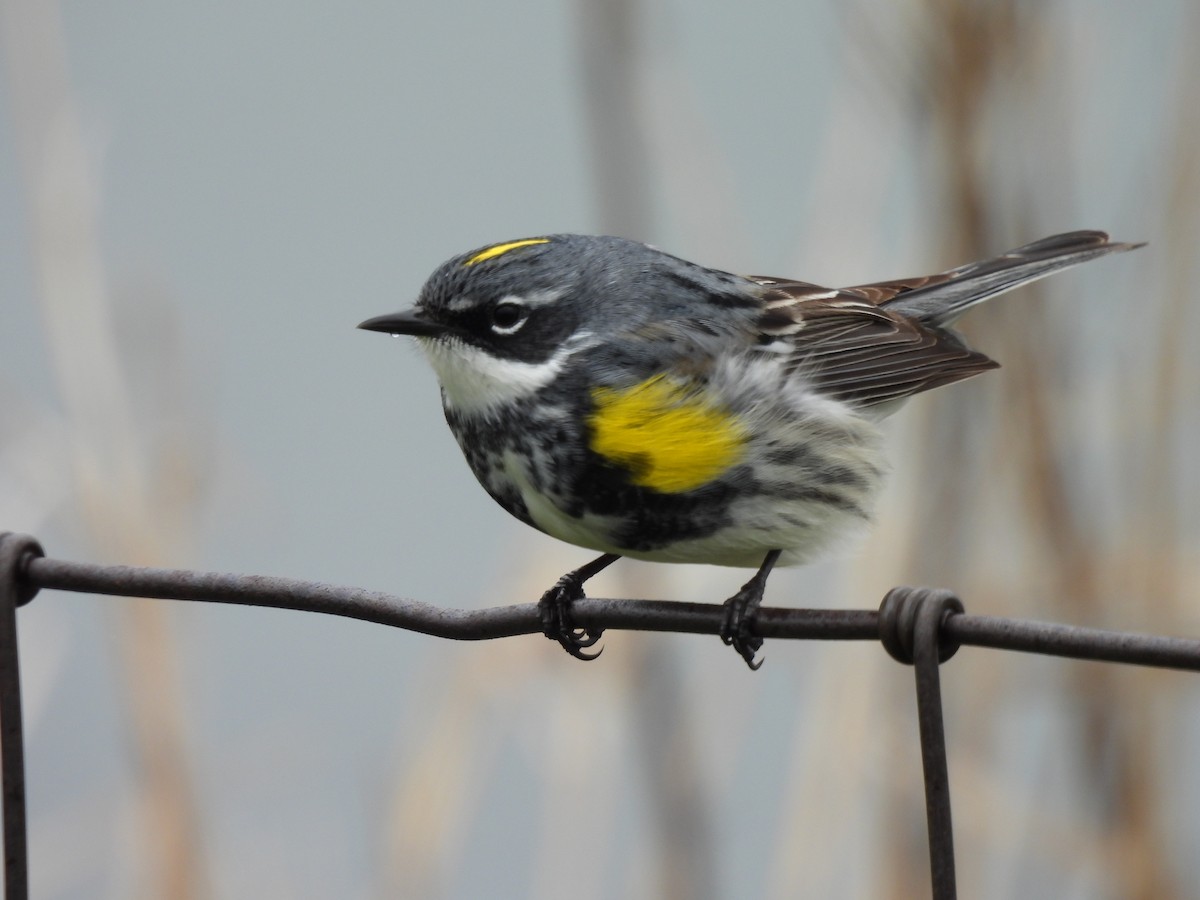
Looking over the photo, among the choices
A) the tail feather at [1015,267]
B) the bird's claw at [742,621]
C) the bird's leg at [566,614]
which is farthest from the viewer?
the tail feather at [1015,267]

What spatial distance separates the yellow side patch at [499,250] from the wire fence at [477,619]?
36.7 inches

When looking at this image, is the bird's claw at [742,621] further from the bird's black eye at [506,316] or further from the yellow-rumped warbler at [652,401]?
the bird's black eye at [506,316]

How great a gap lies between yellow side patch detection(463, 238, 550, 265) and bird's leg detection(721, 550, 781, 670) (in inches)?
28.1

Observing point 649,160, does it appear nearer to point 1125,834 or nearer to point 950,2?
point 950,2

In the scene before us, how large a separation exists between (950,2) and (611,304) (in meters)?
1.09

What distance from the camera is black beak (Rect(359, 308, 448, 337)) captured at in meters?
2.67

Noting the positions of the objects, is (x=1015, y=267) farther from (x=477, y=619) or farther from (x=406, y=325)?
(x=477, y=619)

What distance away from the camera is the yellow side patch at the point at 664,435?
2.49m

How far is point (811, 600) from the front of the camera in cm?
386

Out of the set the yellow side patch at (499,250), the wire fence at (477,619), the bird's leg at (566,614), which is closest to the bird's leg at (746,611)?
the wire fence at (477,619)

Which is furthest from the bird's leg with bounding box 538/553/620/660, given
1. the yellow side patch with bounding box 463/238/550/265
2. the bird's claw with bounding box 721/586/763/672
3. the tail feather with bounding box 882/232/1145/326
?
the tail feather with bounding box 882/232/1145/326

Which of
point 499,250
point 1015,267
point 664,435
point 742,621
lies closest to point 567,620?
point 664,435

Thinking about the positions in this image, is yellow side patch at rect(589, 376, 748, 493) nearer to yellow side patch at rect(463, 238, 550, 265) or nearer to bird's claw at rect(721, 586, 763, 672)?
bird's claw at rect(721, 586, 763, 672)

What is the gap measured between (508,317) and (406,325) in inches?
7.3
